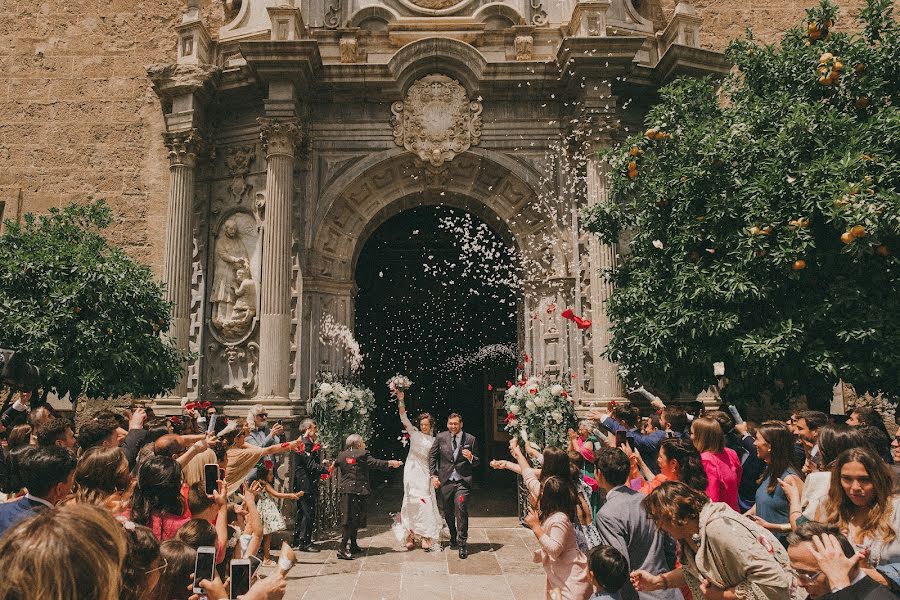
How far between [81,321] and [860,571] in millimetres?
9360

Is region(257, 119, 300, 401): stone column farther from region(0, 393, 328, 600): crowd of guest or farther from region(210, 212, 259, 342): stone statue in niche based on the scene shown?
region(0, 393, 328, 600): crowd of guest

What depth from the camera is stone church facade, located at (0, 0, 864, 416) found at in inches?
424

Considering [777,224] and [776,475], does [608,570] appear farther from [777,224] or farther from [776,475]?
[777,224]

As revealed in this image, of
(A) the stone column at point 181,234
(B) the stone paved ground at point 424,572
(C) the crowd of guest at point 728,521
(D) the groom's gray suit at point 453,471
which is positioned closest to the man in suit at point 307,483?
(B) the stone paved ground at point 424,572

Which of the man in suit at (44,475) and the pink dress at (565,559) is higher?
the man in suit at (44,475)

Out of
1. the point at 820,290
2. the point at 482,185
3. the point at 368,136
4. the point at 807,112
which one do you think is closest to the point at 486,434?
the point at 482,185

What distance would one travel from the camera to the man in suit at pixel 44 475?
3.39 m

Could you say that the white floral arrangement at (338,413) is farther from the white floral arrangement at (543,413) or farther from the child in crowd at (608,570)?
the child in crowd at (608,570)

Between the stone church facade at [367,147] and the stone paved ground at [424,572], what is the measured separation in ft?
8.72

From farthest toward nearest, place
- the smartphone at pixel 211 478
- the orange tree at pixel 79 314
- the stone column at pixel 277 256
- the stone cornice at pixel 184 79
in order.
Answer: the stone cornice at pixel 184 79 < the stone column at pixel 277 256 < the orange tree at pixel 79 314 < the smartphone at pixel 211 478

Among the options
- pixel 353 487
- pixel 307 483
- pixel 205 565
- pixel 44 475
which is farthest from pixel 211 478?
pixel 307 483

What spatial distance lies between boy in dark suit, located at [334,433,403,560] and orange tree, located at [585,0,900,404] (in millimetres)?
3885

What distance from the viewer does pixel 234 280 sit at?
1138 centimetres

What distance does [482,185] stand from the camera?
38.9ft
